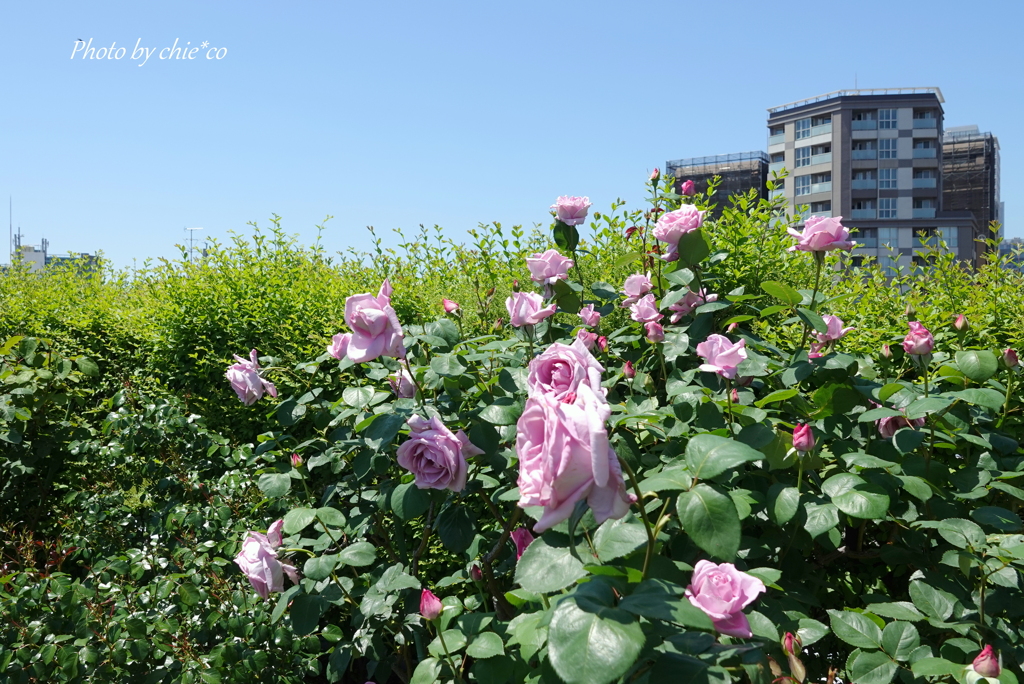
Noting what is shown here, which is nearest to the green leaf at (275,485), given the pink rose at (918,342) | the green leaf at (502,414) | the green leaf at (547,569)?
the green leaf at (502,414)

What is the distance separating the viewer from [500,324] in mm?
2697

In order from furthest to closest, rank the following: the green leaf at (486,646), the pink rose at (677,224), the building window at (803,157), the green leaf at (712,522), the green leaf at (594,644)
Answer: the building window at (803,157)
the pink rose at (677,224)
the green leaf at (486,646)
the green leaf at (712,522)
the green leaf at (594,644)

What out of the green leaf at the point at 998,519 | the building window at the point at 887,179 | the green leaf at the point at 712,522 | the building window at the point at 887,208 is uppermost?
the building window at the point at 887,179

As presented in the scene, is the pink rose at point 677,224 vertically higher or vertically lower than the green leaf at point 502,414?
higher

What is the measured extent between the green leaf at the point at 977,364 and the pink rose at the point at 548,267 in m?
1.12

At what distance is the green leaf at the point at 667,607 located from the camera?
94cm

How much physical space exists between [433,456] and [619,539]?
2.16 ft

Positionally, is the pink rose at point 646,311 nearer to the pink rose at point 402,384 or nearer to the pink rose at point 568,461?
the pink rose at point 402,384

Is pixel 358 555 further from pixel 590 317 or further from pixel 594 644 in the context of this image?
pixel 594 644

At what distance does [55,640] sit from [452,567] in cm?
140

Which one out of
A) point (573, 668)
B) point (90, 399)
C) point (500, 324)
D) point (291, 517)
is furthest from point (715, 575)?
point (90, 399)

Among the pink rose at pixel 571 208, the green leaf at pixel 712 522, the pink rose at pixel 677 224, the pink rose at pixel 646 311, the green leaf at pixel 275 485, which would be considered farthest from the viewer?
the pink rose at pixel 571 208

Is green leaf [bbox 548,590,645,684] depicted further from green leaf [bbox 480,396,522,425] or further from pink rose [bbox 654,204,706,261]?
pink rose [bbox 654,204,706,261]

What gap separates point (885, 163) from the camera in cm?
6288
